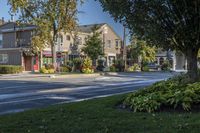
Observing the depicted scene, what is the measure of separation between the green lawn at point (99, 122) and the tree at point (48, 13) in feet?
121

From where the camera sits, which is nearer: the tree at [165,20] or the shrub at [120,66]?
the tree at [165,20]

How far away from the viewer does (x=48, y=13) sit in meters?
46.8

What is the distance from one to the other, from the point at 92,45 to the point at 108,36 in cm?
1630

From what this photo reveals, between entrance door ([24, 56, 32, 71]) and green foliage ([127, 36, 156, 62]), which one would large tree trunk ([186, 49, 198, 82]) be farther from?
green foliage ([127, 36, 156, 62])

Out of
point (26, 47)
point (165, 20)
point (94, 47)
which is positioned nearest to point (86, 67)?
point (94, 47)

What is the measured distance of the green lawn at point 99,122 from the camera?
766cm

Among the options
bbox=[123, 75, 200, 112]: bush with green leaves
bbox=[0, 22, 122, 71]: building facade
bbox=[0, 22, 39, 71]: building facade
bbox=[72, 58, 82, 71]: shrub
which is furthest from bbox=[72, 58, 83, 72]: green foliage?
bbox=[123, 75, 200, 112]: bush with green leaves

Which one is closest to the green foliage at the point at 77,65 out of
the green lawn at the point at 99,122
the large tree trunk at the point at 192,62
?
the large tree trunk at the point at 192,62

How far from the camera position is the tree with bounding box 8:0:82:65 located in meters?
46.7

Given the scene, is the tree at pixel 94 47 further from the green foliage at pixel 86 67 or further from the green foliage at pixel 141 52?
the green foliage at pixel 141 52

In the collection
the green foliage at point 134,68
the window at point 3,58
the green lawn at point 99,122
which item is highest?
the window at point 3,58

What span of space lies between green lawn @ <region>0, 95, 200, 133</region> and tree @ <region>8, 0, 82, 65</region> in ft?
121

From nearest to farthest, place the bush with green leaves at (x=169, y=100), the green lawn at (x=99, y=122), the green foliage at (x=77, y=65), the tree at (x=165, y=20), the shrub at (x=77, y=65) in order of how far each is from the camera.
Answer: the green lawn at (x=99, y=122) < the bush with green leaves at (x=169, y=100) < the tree at (x=165, y=20) < the green foliage at (x=77, y=65) < the shrub at (x=77, y=65)

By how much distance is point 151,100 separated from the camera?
10.4 metres
